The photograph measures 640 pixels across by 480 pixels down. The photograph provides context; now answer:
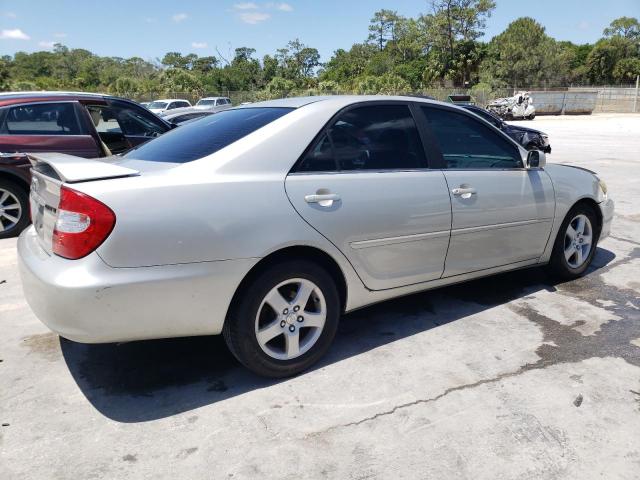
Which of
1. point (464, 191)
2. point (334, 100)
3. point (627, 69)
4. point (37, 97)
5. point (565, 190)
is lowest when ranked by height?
point (565, 190)

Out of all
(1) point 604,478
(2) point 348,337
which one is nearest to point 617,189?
(2) point 348,337

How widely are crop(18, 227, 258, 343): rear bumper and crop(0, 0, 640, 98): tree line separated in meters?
45.1

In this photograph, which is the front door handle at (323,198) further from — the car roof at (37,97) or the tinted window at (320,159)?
the car roof at (37,97)

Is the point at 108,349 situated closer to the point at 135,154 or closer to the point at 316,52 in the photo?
the point at 135,154

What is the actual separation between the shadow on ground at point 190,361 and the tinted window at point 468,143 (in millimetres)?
1131

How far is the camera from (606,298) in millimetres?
4387

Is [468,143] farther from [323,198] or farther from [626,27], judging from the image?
[626,27]

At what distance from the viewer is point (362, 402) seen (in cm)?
285

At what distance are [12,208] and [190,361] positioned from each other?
4203mm

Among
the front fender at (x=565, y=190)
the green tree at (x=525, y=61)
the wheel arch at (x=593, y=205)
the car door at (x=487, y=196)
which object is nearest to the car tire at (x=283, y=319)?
the car door at (x=487, y=196)

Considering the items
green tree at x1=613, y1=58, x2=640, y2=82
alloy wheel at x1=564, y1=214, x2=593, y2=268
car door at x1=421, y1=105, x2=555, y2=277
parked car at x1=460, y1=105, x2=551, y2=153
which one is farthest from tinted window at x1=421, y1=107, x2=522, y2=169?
green tree at x1=613, y1=58, x2=640, y2=82

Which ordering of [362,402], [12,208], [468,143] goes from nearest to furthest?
1. [362,402]
2. [468,143]
3. [12,208]

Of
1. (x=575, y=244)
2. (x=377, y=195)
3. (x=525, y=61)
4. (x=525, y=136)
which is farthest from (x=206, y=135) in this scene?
(x=525, y=61)

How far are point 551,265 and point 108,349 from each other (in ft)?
11.9
